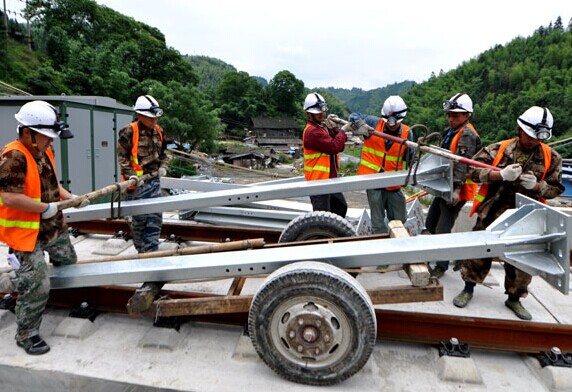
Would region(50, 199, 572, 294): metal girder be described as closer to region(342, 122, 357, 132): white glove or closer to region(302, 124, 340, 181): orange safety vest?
region(342, 122, 357, 132): white glove

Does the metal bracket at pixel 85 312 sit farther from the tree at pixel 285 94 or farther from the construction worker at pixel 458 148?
the tree at pixel 285 94

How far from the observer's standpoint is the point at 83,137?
840 cm

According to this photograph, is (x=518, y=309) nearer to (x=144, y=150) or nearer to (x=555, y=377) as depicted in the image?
(x=555, y=377)

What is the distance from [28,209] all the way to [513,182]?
3839 millimetres

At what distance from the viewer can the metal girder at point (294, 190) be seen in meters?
3.82

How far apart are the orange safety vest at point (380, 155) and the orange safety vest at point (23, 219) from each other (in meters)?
3.25

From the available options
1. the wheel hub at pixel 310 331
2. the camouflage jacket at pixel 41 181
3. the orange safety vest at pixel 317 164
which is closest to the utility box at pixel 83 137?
the camouflage jacket at pixel 41 181

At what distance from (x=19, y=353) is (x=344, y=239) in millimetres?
2588

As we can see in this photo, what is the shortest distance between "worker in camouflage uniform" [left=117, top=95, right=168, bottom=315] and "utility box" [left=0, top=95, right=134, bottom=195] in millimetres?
4307

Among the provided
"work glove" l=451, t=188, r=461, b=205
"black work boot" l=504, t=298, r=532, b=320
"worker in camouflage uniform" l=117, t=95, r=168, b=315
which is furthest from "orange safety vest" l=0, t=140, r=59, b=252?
"black work boot" l=504, t=298, r=532, b=320

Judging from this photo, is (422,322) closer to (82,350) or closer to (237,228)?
(82,350)

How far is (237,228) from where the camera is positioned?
5.41 meters

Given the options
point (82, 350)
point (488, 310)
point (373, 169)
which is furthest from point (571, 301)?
point (82, 350)

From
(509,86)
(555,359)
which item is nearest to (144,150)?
(555,359)
